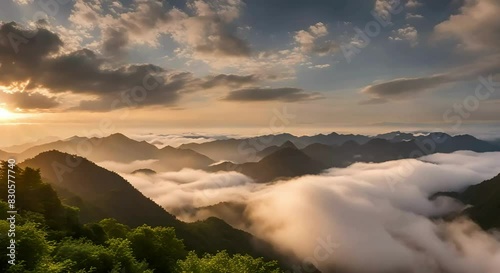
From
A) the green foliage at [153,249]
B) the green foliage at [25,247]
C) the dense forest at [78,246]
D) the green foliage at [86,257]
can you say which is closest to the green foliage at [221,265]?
the dense forest at [78,246]

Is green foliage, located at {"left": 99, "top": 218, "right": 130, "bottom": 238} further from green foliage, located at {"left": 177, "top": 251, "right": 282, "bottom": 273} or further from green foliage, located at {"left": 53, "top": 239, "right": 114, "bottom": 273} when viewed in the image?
green foliage, located at {"left": 53, "top": 239, "right": 114, "bottom": 273}

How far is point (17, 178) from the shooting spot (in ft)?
230

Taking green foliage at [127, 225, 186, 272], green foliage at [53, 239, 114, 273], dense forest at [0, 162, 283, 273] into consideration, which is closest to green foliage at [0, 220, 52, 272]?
dense forest at [0, 162, 283, 273]

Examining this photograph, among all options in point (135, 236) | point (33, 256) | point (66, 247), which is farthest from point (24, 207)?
point (33, 256)

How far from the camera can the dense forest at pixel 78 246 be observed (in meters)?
33.9

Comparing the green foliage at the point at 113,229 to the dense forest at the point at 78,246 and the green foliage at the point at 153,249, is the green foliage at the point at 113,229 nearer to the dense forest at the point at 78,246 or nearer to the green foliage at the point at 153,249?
the dense forest at the point at 78,246

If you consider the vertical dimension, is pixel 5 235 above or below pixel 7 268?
above

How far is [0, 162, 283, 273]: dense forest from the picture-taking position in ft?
111

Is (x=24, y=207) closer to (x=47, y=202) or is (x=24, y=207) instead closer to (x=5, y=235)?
(x=47, y=202)

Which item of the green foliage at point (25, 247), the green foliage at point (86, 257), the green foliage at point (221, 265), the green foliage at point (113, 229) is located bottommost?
the green foliage at point (113, 229)

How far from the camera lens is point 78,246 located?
43531 mm

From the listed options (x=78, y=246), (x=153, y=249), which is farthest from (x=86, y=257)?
(x=153, y=249)

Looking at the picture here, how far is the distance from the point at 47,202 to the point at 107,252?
36.0m

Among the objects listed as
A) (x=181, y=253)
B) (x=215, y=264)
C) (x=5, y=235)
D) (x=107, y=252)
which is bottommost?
(x=181, y=253)
